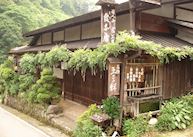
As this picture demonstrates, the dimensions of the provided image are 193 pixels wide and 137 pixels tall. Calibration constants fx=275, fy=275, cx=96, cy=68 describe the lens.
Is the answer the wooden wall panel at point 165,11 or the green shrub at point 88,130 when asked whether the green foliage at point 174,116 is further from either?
the wooden wall panel at point 165,11

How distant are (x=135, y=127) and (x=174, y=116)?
172 cm

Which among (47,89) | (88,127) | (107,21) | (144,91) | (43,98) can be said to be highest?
(107,21)

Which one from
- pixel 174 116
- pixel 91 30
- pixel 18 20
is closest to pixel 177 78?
pixel 174 116

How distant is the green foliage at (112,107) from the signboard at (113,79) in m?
0.53

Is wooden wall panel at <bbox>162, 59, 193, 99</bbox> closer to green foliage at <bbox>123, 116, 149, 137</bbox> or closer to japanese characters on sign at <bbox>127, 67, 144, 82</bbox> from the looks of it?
japanese characters on sign at <bbox>127, 67, 144, 82</bbox>

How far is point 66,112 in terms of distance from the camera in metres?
16.2

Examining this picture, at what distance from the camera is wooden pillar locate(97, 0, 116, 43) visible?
36.2ft

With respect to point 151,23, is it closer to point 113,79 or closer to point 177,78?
point 177,78

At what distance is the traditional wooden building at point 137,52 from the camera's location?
436 inches

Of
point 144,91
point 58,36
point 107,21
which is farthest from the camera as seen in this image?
point 58,36

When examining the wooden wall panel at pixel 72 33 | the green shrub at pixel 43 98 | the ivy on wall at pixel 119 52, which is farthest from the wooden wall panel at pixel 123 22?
the green shrub at pixel 43 98

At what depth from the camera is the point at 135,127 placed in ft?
34.7

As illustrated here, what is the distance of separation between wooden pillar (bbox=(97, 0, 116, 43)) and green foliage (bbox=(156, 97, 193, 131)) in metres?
3.63

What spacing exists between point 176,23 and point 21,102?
1194 centimetres
